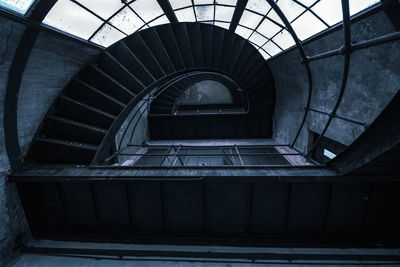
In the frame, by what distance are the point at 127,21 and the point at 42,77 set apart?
3.03 m

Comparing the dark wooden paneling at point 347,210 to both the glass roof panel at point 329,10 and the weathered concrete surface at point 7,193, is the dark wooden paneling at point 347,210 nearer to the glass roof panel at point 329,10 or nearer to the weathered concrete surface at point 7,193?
the glass roof panel at point 329,10

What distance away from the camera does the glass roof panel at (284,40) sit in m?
5.81

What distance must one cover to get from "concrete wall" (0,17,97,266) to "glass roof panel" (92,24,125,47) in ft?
1.87

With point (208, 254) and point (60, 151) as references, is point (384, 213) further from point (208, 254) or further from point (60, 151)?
point (60, 151)

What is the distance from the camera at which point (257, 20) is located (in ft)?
19.6

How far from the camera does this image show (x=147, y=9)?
5375mm

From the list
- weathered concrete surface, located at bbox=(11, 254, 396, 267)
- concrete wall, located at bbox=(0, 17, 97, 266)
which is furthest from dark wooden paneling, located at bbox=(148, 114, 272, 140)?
weathered concrete surface, located at bbox=(11, 254, 396, 267)

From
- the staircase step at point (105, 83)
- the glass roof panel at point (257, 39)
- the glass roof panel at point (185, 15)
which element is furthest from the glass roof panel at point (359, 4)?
the staircase step at point (105, 83)

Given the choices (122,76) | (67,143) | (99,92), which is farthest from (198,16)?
(67,143)

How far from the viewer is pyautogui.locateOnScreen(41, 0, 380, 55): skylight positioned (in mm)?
4074

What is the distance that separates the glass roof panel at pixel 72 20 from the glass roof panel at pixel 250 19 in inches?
189

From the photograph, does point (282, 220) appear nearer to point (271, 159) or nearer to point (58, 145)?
point (271, 159)

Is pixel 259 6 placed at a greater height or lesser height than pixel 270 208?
greater

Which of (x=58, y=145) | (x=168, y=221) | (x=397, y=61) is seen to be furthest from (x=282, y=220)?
(x=58, y=145)
